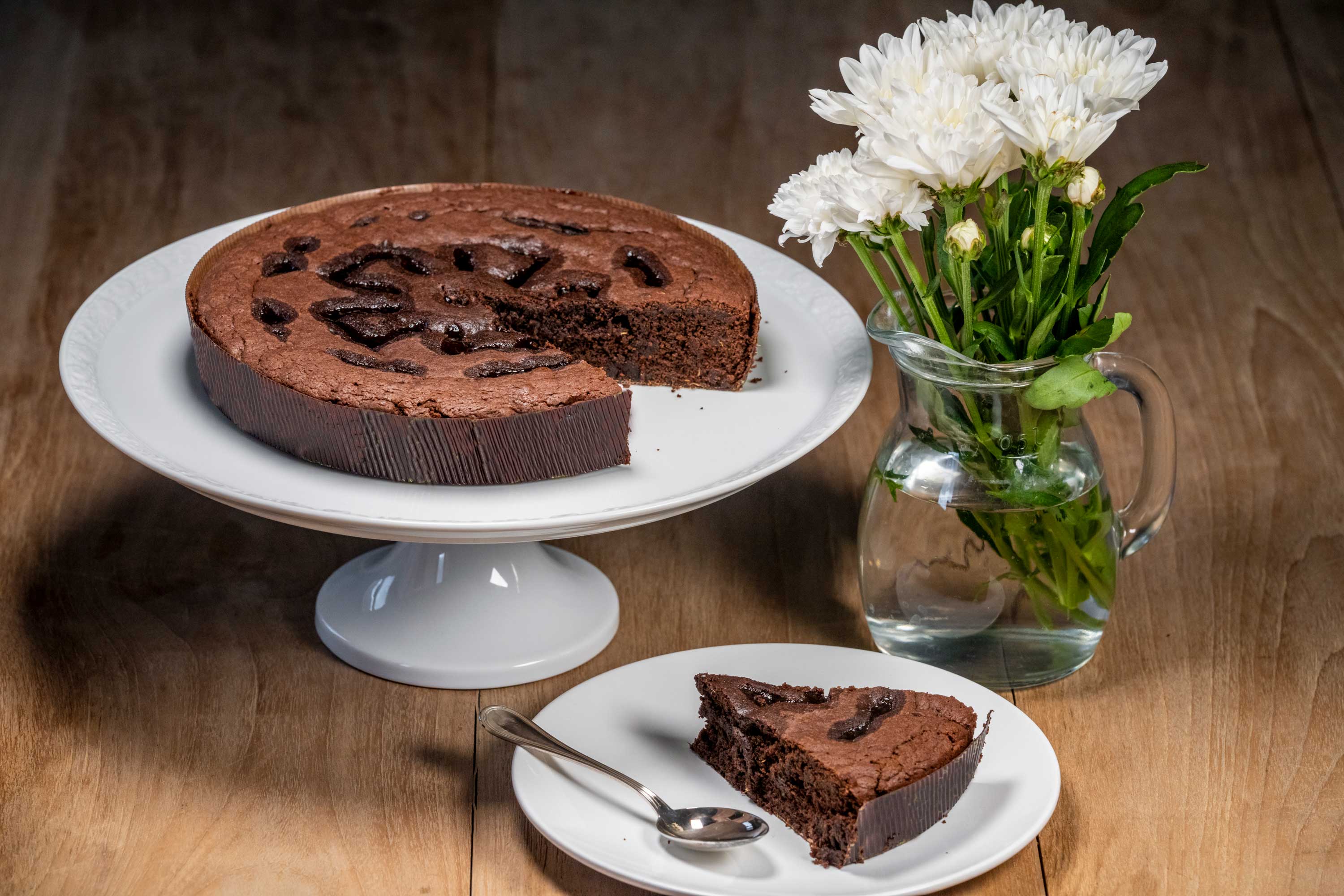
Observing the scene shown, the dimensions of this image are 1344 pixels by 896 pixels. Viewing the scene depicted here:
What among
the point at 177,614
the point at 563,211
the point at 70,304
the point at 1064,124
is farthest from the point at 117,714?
the point at 1064,124

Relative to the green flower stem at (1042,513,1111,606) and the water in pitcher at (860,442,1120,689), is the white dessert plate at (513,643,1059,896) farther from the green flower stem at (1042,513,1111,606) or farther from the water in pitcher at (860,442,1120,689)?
the green flower stem at (1042,513,1111,606)

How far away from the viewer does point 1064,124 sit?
6.27 feet

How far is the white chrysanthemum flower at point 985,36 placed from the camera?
2062 mm

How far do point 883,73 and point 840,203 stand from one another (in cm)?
18

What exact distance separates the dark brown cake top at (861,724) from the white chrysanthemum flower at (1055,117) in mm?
770

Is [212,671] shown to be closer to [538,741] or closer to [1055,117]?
[538,741]

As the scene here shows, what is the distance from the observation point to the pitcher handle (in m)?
2.37

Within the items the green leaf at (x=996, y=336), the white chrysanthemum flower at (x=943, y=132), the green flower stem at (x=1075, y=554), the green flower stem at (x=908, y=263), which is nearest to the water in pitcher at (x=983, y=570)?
the green flower stem at (x=1075, y=554)

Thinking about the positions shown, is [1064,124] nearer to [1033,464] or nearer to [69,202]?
[1033,464]

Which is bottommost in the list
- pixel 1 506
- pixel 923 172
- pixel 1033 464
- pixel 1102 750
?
pixel 1 506

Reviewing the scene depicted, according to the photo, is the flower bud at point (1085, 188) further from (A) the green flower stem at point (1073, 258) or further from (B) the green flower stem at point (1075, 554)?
(B) the green flower stem at point (1075, 554)

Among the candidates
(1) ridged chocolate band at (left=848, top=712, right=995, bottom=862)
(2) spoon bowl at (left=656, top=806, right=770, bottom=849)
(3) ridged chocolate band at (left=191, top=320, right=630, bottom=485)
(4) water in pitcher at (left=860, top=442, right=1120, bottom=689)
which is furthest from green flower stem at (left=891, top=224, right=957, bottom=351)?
(2) spoon bowl at (left=656, top=806, right=770, bottom=849)

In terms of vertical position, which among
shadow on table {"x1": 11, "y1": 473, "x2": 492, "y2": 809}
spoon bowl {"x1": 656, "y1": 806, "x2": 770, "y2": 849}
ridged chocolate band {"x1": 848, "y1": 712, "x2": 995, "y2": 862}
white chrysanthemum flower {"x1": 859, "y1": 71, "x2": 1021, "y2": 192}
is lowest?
shadow on table {"x1": 11, "y1": 473, "x2": 492, "y2": 809}

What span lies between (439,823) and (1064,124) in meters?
1.29
